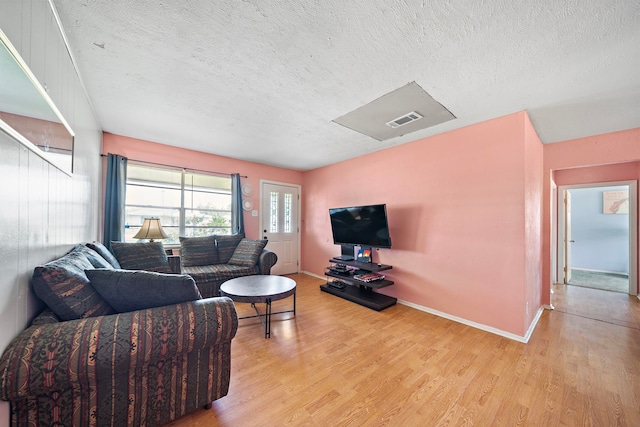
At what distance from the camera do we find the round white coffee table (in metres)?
2.26

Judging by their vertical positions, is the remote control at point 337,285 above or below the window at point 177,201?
below

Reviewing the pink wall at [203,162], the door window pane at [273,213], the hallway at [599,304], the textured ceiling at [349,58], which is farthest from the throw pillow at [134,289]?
the hallway at [599,304]

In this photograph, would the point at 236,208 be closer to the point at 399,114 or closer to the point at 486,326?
the point at 399,114

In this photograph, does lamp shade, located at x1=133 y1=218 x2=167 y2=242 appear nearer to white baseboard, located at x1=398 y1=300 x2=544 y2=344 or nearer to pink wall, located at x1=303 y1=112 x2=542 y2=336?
pink wall, located at x1=303 y1=112 x2=542 y2=336

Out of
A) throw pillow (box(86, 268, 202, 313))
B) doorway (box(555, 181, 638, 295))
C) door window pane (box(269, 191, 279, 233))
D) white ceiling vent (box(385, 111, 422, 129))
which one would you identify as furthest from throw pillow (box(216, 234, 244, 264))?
doorway (box(555, 181, 638, 295))

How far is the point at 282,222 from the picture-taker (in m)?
5.25

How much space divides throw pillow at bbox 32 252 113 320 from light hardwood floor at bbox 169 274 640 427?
0.86 meters

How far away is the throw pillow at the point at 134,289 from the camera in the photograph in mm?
1329

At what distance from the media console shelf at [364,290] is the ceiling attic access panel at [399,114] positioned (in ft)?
6.39

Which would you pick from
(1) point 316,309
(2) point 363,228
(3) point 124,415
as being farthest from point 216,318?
(2) point 363,228

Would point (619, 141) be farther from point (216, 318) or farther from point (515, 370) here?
point (216, 318)

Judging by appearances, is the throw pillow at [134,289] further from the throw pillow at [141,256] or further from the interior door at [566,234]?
the interior door at [566,234]

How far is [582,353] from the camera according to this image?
7.11 ft

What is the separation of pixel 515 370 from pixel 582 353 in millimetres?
863
